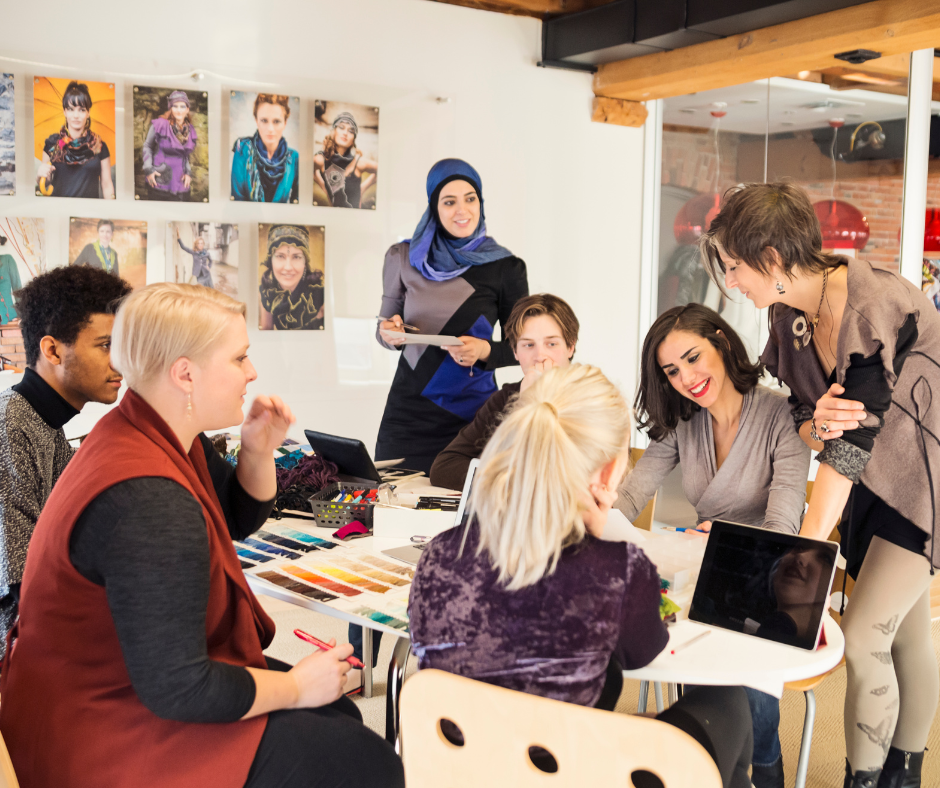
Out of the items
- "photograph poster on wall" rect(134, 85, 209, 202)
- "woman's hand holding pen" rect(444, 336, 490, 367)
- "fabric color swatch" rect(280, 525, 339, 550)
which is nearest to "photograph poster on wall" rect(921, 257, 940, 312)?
"woman's hand holding pen" rect(444, 336, 490, 367)

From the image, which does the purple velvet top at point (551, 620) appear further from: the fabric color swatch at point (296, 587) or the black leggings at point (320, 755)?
the fabric color swatch at point (296, 587)

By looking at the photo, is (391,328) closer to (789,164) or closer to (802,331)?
(802,331)

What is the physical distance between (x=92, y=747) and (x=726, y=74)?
12.7 ft

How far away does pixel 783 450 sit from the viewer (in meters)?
2.19

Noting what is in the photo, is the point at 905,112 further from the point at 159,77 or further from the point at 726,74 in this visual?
the point at 159,77

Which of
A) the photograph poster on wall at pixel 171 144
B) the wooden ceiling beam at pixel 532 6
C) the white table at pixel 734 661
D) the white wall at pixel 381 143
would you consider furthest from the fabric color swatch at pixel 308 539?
the wooden ceiling beam at pixel 532 6

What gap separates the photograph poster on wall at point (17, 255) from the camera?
351 cm

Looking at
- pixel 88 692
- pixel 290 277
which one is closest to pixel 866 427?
pixel 88 692

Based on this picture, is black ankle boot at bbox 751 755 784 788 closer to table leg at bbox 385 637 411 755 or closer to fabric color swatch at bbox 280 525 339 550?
table leg at bbox 385 637 411 755

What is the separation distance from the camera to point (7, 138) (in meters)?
3.48

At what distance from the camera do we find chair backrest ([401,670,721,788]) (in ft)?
3.71

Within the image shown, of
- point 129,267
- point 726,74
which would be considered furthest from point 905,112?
point 129,267

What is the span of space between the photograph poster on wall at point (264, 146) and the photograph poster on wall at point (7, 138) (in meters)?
0.88

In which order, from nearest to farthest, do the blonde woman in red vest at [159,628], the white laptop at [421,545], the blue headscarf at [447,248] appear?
1. the blonde woman in red vest at [159,628]
2. the white laptop at [421,545]
3. the blue headscarf at [447,248]
